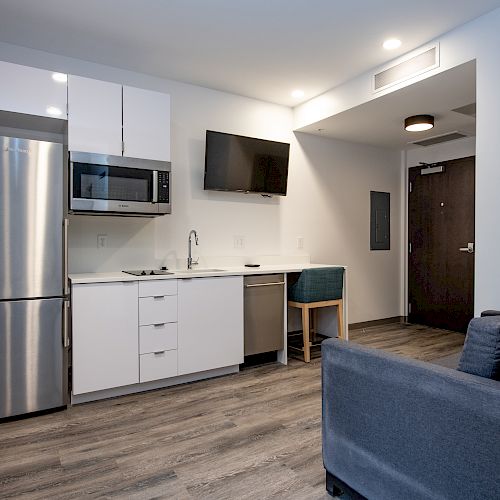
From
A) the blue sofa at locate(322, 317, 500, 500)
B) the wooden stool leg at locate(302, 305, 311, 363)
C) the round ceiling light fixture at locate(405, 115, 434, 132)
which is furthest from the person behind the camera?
the round ceiling light fixture at locate(405, 115, 434, 132)

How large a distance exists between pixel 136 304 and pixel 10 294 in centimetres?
79

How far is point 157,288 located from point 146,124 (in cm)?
130

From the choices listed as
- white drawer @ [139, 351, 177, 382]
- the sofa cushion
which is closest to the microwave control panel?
white drawer @ [139, 351, 177, 382]

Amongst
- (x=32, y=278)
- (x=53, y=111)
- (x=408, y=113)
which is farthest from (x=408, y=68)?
(x=32, y=278)

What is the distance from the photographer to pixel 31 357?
2514mm

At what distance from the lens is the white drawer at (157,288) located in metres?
2.90

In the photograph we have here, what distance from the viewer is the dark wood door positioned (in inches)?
187

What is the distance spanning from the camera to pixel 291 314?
14.5 feet

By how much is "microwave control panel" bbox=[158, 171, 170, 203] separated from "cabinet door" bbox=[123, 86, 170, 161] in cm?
14

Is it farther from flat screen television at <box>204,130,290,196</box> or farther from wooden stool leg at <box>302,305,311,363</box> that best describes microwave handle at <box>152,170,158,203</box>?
wooden stool leg at <box>302,305,311,363</box>

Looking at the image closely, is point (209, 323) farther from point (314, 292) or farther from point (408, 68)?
point (408, 68)

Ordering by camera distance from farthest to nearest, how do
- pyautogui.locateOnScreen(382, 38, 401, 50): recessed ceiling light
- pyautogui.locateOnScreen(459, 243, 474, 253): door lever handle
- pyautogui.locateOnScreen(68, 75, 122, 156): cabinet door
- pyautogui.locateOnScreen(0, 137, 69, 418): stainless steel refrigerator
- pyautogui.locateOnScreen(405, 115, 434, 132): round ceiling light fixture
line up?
pyautogui.locateOnScreen(459, 243, 474, 253): door lever handle < pyautogui.locateOnScreen(405, 115, 434, 132): round ceiling light fixture < pyautogui.locateOnScreen(382, 38, 401, 50): recessed ceiling light < pyautogui.locateOnScreen(68, 75, 122, 156): cabinet door < pyautogui.locateOnScreen(0, 137, 69, 418): stainless steel refrigerator

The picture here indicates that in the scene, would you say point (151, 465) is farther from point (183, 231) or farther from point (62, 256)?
point (183, 231)

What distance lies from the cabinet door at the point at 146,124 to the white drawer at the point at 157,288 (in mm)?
998
